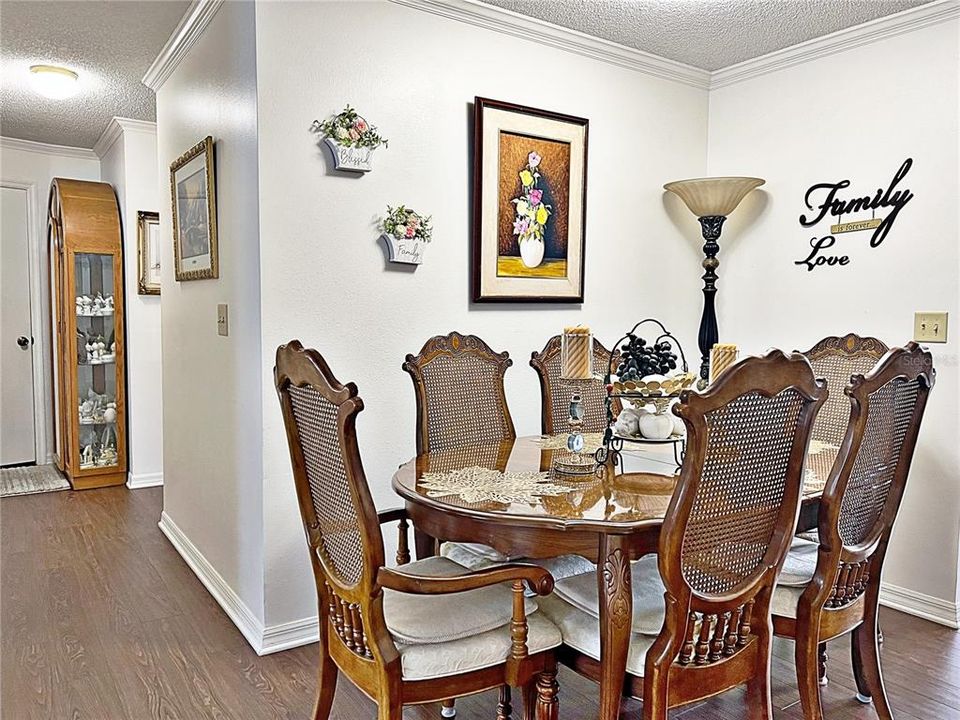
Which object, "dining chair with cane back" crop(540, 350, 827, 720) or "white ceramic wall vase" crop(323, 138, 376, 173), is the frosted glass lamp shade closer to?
"white ceramic wall vase" crop(323, 138, 376, 173)

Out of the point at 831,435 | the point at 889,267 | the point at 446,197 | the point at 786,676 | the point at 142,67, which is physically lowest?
the point at 786,676

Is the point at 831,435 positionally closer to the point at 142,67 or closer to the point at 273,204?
the point at 273,204

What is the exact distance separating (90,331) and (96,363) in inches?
9.2

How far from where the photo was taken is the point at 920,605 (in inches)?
121

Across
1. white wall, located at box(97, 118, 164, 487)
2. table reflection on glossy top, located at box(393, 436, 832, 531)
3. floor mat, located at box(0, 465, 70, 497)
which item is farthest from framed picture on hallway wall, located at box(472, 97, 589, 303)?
floor mat, located at box(0, 465, 70, 497)

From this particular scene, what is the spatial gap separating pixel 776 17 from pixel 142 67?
10.3 ft

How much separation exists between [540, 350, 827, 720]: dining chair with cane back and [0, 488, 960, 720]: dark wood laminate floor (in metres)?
0.68

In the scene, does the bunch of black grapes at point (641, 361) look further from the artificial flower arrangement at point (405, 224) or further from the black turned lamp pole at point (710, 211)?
the black turned lamp pole at point (710, 211)

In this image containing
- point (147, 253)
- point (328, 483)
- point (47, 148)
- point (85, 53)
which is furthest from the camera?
point (47, 148)

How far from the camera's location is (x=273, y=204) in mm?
2594

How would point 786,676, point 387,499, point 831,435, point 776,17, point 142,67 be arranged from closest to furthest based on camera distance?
point 786,676 < point 831,435 < point 387,499 < point 776,17 < point 142,67

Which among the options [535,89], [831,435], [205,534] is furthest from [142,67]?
[831,435]

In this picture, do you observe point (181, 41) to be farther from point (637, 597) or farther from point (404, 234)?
point (637, 597)

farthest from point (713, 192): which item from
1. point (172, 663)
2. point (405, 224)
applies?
point (172, 663)
